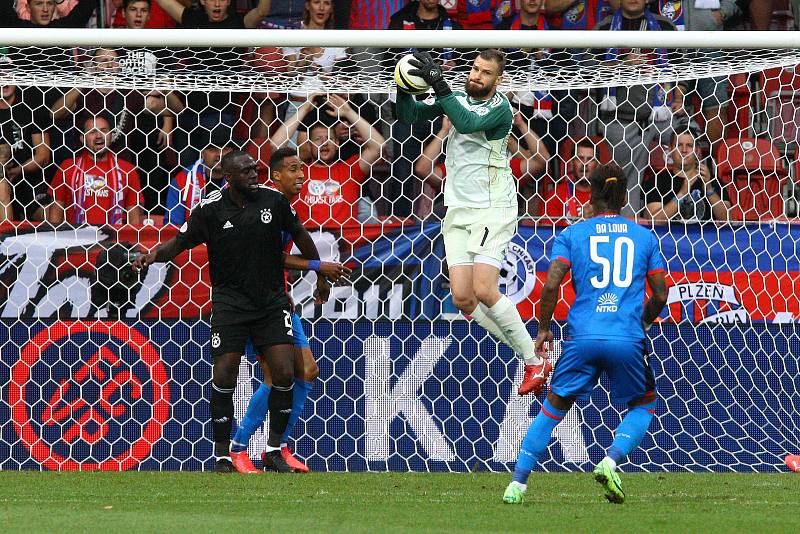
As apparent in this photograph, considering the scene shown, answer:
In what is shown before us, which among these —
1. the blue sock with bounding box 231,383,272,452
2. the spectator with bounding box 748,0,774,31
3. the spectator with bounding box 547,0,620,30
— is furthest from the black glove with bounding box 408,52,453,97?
the spectator with bounding box 748,0,774,31

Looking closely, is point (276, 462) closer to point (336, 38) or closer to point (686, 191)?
point (336, 38)

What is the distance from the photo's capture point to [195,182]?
8164mm

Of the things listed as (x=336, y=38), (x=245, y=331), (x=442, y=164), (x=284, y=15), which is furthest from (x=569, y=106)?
(x=245, y=331)

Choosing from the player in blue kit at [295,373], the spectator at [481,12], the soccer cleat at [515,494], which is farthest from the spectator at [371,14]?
the soccer cleat at [515,494]

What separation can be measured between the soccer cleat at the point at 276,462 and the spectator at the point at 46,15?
425 cm

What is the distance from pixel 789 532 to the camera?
450 cm

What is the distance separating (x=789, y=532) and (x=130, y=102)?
18.0ft

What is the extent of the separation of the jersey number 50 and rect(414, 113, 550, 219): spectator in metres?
2.77

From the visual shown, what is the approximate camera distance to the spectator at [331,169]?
7992 mm

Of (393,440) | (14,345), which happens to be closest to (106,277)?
(14,345)

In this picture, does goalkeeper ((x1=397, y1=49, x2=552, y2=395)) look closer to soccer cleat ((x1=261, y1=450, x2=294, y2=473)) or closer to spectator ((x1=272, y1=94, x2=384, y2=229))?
spectator ((x1=272, y1=94, x2=384, y2=229))

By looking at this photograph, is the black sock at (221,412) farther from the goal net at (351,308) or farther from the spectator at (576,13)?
the spectator at (576,13)

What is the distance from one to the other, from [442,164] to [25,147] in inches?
109

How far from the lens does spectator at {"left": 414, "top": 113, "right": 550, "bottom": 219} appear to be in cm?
823
